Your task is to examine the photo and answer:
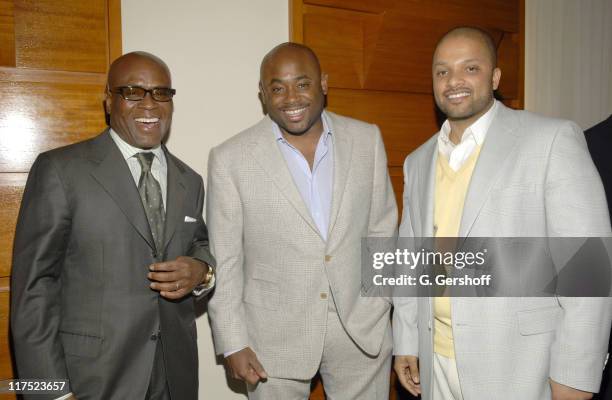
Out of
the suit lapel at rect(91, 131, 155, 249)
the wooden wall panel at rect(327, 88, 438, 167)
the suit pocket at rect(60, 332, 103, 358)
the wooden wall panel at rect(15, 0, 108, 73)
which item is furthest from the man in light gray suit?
the wooden wall panel at rect(15, 0, 108, 73)

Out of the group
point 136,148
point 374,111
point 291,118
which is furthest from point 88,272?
point 374,111

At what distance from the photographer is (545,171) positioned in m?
1.75

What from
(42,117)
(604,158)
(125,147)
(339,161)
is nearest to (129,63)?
(125,147)

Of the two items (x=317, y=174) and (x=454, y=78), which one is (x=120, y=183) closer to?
(x=317, y=174)

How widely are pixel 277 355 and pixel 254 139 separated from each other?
985mm

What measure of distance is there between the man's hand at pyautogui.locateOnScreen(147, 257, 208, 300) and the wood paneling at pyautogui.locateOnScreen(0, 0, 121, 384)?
0.90m

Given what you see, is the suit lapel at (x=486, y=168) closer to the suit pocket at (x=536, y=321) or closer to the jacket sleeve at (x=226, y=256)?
the suit pocket at (x=536, y=321)

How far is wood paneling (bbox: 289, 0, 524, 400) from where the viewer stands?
2.84m

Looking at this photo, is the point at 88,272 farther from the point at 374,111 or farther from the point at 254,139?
the point at 374,111

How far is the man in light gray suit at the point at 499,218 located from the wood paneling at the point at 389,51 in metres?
0.93

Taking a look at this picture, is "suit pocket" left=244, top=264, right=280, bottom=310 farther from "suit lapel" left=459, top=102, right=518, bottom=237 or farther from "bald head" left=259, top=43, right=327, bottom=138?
"suit lapel" left=459, top=102, right=518, bottom=237

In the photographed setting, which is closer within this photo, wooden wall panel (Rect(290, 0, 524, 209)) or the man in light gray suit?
the man in light gray suit

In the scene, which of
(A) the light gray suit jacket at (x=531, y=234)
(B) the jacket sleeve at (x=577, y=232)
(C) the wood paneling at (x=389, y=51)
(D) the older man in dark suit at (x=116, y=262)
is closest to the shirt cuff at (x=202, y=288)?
(D) the older man in dark suit at (x=116, y=262)

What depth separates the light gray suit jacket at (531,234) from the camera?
1684 millimetres
